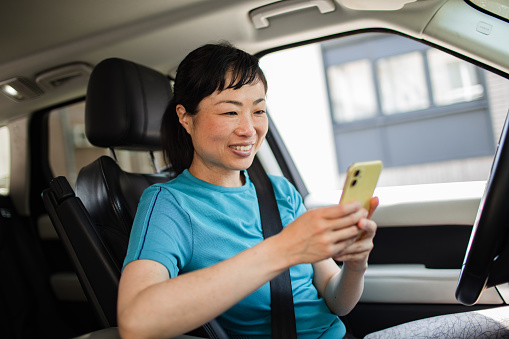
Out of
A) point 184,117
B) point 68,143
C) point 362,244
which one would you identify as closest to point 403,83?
point 68,143

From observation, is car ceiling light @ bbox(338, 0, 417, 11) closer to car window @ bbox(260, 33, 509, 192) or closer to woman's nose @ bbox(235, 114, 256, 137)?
woman's nose @ bbox(235, 114, 256, 137)

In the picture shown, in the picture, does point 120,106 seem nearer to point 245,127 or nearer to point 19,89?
point 245,127

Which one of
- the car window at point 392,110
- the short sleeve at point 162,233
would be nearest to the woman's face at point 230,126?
the short sleeve at point 162,233

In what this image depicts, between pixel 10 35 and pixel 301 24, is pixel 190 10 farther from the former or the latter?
pixel 10 35

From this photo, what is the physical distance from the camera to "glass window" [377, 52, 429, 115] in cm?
732

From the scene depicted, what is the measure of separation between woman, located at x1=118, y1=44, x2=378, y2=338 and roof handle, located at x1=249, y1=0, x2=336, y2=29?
559 millimetres

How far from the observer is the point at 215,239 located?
1.20 metres

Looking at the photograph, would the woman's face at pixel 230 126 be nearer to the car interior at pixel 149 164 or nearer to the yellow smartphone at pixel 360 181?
the car interior at pixel 149 164

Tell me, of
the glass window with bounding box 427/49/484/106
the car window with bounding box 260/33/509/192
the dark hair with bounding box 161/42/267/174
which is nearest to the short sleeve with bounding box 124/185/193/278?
the dark hair with bounding box 161/42/267/174

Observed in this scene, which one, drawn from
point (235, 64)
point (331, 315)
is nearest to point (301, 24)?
point (235, 64)

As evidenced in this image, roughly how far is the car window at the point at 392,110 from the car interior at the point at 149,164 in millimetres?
4287

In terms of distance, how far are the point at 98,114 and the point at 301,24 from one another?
0.86 meters

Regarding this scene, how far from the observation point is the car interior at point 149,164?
130 centimetres

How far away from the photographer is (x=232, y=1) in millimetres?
1782
